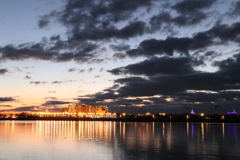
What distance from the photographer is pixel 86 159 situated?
2122 cm

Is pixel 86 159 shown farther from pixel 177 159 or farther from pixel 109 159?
pixel 177 159

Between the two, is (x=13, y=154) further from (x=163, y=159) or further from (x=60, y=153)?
(x=163, y=159)

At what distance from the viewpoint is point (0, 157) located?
21453 mm

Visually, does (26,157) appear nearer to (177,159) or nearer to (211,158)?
(177,159)

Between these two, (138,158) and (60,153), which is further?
(60,153)

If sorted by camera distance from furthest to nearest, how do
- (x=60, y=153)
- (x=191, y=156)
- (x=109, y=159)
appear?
(x=60, y=153)
(x=191, y=156)
(x=109, y=159)

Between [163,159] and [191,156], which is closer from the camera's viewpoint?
[163,159]

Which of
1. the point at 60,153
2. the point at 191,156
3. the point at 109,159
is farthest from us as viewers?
the point at 60,153

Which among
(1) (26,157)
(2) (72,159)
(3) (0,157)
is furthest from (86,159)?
(3) (0,157)

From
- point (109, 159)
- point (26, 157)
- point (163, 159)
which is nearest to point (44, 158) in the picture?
point (26, 157)

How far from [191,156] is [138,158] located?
438cm

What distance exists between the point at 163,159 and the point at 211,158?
3743 millimetres

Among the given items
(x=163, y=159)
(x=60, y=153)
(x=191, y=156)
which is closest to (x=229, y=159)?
(x=191, y=156)

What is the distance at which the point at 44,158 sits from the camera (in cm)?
2155
